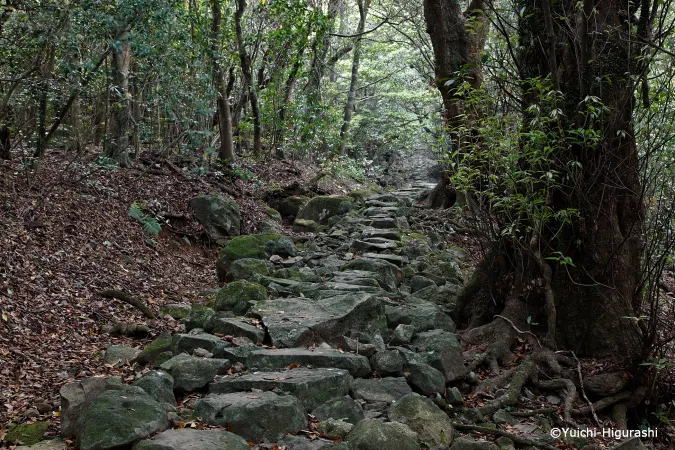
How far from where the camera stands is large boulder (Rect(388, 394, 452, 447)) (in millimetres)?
4055

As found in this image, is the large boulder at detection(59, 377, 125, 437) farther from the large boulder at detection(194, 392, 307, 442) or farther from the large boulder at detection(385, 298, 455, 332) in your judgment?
the large boulder at detection(385, 298, 455, 332)

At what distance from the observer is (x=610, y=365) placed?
513 centimetres

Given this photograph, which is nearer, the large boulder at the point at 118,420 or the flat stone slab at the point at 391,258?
the large boulder at the point at 118,420

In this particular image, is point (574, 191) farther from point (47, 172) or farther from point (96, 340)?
point (47, 172)

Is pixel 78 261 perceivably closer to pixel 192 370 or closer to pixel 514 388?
pixel 192 370

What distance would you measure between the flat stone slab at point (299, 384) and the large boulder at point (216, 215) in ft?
22.2

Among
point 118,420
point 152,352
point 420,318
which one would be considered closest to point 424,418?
point 118,420

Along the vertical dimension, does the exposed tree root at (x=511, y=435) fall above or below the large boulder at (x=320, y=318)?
below

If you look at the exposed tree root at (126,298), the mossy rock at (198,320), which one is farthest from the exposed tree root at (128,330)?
the mossy rock at (198,320)

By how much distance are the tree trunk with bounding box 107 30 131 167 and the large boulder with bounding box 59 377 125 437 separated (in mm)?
7548

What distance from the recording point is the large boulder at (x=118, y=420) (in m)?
3.39

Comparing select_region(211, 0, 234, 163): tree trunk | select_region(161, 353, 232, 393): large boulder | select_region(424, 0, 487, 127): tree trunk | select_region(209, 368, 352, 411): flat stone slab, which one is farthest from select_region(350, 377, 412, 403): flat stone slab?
select_region(211, 0, 234, 163): tree trunk

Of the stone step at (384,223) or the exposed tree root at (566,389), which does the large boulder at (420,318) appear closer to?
the exposed tree root at (566,389)

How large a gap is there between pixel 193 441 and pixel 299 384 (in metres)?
1.09
